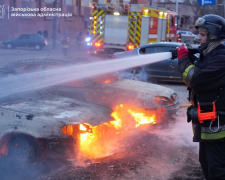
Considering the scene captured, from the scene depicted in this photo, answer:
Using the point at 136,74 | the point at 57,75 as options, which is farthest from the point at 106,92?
the point at 136,74

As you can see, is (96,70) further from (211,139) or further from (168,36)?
(168,36)

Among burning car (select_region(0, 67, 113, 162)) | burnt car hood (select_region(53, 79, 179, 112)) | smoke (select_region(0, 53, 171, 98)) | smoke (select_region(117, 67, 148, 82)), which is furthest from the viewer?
smoke (select_region(117, 67, 148, 82))

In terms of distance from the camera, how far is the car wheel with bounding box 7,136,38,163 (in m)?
4.67

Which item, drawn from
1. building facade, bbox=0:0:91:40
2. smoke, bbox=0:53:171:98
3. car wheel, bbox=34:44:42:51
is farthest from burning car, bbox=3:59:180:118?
building facade, bbox=0:0:91:40

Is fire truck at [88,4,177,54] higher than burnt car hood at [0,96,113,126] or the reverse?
higher

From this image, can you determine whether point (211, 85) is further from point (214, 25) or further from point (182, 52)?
point (214, 25)

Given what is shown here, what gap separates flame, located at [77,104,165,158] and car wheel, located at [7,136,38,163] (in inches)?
24.4

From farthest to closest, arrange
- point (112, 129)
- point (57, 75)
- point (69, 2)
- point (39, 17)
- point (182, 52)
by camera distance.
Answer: point (69, 2)
point (39, 17)
point (57, 75)
point (112, 129)
point (182, 52)

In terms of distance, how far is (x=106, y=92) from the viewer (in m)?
6.55

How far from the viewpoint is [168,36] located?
20172 mm

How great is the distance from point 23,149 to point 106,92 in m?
2.28

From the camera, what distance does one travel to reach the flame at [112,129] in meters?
4.98

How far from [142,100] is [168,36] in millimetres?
14236

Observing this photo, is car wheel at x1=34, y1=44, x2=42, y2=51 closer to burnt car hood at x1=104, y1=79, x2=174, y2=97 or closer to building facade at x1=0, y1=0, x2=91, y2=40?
building facade at x1=0, y1=0, x2=91, y2=40
